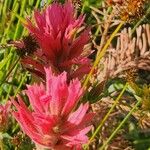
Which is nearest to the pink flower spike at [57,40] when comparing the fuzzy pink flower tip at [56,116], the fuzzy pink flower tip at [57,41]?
the fuzzy pink flower tip at [57,41]

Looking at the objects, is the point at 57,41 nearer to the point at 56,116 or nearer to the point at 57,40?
the point at 57,40

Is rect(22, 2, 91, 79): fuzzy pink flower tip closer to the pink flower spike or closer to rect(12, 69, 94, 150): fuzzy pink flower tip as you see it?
the pink flower spike

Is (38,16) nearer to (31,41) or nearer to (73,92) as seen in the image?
(31,41)

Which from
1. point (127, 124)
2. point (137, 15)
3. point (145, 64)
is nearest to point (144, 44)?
point (145, 64)

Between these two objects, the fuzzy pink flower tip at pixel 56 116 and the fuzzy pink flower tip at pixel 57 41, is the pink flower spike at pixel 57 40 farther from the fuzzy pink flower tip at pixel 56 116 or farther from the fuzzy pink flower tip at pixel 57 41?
the fuzzy pink flower tip at pixel 56 116

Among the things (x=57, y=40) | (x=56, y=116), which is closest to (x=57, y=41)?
Answer: (x=57, y=40)

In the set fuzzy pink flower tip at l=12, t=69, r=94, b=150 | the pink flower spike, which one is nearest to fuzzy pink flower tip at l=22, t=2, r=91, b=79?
the pink flower spike
